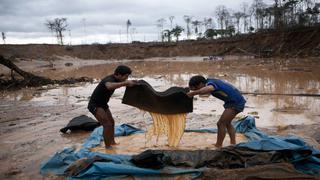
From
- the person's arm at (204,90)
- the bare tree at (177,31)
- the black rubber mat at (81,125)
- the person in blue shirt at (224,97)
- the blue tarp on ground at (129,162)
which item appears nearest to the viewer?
the blue tarp on ground at (129,162)

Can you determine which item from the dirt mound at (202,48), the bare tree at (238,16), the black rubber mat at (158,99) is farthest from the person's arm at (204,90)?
the bare tree at (238,16)

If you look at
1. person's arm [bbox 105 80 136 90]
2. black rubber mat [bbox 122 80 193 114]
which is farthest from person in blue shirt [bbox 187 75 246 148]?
person's arm [bbox 105 80 136 90]

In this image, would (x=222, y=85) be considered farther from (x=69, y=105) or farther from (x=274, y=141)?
(x=69, y=105)

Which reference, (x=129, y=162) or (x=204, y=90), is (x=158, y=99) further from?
(x=129, y=162)

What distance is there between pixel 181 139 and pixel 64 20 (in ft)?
243

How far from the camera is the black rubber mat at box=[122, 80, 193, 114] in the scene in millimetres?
7246

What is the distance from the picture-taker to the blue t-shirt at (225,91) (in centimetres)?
708

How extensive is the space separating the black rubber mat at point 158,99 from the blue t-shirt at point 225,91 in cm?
54

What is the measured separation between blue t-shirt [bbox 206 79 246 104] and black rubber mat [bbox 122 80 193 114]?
0.54 metres

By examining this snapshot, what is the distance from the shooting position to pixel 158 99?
7344 millimetres

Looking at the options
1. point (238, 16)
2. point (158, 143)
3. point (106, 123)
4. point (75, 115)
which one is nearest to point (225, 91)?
point (158, 143)

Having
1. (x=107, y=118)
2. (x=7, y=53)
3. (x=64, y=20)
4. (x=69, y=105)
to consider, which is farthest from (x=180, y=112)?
(x=64, y=20)

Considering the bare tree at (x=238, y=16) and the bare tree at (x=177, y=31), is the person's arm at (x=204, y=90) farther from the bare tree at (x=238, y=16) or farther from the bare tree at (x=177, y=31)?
the bare tree at (x=177, y=31)

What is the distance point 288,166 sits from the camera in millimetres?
5344
